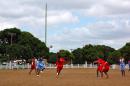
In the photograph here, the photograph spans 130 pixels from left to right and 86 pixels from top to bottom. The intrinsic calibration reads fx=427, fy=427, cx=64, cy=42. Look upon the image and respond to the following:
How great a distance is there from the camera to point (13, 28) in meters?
108

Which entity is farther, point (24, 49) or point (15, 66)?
point (24, 49)

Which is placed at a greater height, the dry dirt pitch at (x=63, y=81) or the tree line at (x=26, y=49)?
the tree line at (x=26, y=49)

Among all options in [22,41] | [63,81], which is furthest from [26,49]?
[63,81]

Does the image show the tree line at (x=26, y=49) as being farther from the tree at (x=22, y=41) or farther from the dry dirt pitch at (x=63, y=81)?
the dry dirt pitch at (x=63, y=81)

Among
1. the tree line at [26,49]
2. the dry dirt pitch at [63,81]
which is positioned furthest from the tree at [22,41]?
the dry dirt pitch at [63,81]

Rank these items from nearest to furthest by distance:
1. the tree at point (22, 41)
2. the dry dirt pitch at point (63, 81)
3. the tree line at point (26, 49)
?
1. the dry dirt pitch at point (63, 81)
2. the tree line at point (26, 49)
3. the tree at point (22, 41)

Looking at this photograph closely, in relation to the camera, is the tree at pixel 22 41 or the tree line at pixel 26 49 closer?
the tree line at pixel 26 49

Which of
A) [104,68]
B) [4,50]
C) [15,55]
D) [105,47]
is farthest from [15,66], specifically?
[105,47]

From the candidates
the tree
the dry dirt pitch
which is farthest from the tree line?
the dry dirt pitch

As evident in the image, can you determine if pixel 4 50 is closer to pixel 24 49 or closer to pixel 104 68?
pixel 24 49

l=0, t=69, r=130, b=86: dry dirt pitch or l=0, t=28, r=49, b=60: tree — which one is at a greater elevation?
l=0, t=28, r=49, b=60: tree

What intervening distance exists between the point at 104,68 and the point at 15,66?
1711 inches

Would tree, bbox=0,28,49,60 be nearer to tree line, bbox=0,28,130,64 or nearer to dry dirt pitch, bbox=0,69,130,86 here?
tree line, bbox=0,28,130,64

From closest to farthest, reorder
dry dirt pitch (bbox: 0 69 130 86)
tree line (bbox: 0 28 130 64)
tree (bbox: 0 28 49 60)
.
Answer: dry dirt pitch (bbox: 0 69 130 86), tree line (bbox: 0 28 130 64), tree (bbox: 0 28 49 60)
